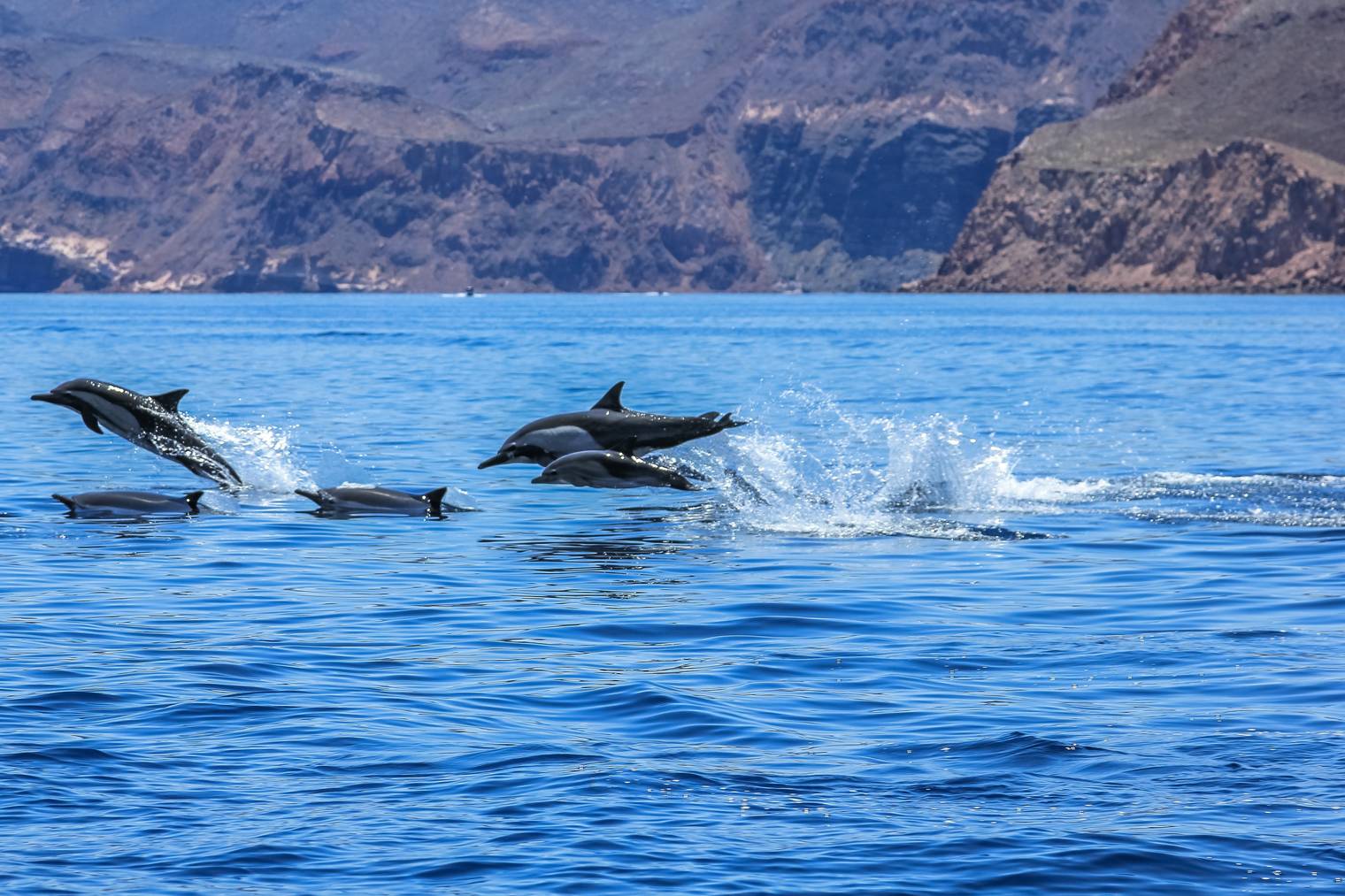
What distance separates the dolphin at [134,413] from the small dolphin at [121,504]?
117 centimetres

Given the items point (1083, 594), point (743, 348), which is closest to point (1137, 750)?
point (1083, 594)

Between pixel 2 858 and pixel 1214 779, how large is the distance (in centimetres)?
738

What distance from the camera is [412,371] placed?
3105 inches

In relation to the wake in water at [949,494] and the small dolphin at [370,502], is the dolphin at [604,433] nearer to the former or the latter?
the wake in water at [949,494]

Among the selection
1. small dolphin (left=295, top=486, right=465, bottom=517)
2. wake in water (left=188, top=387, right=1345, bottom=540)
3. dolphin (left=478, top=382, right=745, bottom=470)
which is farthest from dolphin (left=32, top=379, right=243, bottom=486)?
dolphin (left=478, top=382, right=745, bottom=470)

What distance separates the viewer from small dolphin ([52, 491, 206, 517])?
27.0 m

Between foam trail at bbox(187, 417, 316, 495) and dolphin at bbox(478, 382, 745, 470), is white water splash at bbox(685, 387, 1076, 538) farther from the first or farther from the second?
foam trail at bbox(187, 417, 316, 495)

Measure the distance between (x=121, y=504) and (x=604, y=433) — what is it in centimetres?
751

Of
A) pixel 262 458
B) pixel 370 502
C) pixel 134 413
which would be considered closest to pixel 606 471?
pixel 370 502

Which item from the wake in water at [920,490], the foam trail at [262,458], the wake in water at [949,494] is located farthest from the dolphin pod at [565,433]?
the foam trail at [262,458]

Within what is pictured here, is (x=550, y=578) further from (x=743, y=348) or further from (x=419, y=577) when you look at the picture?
(x=743, y=348)

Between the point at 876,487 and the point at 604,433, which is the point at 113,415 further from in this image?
the point at 876,487

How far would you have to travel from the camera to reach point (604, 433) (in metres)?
24.3

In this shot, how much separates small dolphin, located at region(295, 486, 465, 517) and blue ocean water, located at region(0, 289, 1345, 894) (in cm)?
59
